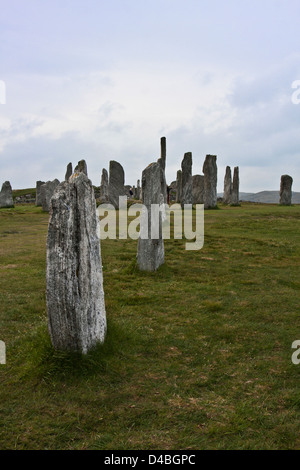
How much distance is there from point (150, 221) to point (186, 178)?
61.8 feet

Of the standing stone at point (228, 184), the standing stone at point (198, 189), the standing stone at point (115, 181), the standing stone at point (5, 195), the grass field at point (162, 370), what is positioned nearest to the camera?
the grass field at point (162, 370)

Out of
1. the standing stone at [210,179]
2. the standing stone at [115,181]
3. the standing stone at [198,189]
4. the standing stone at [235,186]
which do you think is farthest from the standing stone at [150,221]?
the standing stone at [235,186]

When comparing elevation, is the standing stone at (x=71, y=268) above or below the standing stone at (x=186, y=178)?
below

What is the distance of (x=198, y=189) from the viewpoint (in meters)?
32.4

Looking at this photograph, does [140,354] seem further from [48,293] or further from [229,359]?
[48,293]

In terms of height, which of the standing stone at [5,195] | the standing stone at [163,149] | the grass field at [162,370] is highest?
the standing stone at [163,149]

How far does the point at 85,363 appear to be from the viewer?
202 inches

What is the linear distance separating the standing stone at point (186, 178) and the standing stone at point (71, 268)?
23.4 metres

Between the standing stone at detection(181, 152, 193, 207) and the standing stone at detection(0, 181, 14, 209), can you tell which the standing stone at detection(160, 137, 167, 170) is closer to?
the standing stone at detection(181, 152, 193, 207)

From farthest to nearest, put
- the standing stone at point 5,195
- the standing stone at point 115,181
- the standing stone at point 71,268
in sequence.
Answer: the standing stone at point 5,195
the standing stone at point 115,181
the standing stone at point 71,268

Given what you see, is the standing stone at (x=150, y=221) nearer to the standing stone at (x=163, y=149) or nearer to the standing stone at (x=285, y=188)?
the standing stone at (x=163, y=149)

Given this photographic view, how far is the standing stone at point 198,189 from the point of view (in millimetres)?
32156

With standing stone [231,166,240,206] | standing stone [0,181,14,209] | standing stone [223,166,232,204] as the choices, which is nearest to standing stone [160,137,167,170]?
standing stone [231,166,240,206]
